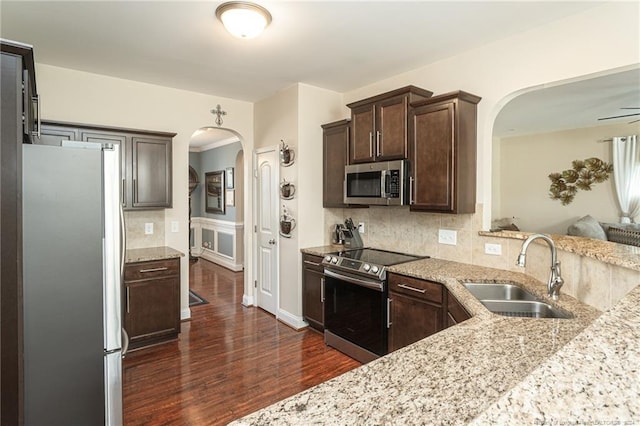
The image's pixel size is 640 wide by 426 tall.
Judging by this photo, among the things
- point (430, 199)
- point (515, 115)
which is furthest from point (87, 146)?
point (515, 115)

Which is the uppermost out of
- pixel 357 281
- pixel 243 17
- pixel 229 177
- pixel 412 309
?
pixel 243 17

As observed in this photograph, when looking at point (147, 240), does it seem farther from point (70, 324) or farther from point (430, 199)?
point (430, 199)

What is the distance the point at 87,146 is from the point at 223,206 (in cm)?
546

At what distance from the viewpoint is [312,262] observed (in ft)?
12.1

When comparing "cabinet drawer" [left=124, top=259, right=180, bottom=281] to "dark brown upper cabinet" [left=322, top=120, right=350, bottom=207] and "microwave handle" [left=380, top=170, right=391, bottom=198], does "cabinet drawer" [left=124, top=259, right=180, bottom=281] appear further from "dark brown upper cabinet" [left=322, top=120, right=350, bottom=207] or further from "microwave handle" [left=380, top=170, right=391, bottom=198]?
"microwave handle" [left=380, top=170, right=391, bottom=198]

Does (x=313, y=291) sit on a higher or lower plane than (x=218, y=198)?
lower

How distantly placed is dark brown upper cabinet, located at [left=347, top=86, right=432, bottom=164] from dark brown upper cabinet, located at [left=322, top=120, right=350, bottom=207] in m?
0.20

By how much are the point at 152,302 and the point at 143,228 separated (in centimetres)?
94

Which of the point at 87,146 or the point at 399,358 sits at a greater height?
the point at 87,146

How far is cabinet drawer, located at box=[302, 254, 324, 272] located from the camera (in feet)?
11.8

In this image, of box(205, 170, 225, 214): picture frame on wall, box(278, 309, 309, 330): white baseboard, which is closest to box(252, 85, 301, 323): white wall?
box(278, 309, 309, 330): white baseboard

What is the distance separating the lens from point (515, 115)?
16.6 feet

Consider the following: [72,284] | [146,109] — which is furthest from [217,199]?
[72,284]

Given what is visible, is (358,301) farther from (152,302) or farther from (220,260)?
Result: (220,260)
